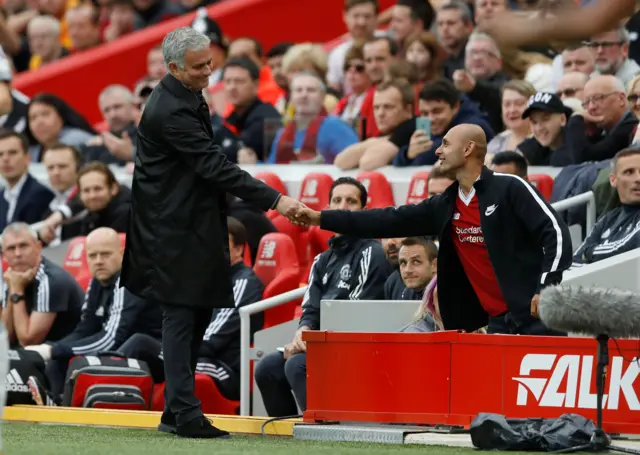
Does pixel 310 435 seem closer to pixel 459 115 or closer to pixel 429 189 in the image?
pixel 429 189

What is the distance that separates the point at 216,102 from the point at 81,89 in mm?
3447

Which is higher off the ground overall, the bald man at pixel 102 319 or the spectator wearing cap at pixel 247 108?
the spectator wearing cap at pixel 247 108

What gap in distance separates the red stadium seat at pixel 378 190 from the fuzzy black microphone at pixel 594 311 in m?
4.49

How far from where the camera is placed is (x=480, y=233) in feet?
26.6

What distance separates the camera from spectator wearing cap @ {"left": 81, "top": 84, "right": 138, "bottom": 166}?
14.4 m

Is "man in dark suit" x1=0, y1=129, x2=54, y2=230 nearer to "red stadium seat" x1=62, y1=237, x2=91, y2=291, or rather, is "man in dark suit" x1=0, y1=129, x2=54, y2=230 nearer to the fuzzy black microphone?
"red stadium seat" x1=62, y1=237, x2=91, y2=291

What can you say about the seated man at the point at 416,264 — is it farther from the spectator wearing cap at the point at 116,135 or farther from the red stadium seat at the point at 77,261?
the spectator wearing cap at the point at 116,135

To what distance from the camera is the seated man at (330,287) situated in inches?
372

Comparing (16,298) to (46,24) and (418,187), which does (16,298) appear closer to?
(418,187)

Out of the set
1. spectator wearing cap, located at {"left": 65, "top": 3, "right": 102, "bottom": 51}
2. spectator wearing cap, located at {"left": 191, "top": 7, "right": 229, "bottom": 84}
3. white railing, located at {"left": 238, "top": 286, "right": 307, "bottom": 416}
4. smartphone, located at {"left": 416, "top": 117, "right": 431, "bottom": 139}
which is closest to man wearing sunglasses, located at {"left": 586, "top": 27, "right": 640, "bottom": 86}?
smartphone, located at {"left": 416, "top": 117, "right": 431, "bottom": 139}

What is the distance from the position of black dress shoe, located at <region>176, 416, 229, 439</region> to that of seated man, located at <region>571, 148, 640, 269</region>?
2.57 m

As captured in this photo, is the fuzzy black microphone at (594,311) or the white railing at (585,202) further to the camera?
the white railing at (585,202)

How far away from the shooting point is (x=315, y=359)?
8391 mm

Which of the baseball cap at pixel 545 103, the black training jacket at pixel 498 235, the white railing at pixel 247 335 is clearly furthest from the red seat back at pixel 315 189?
the black training jacket at pixel 498 235
